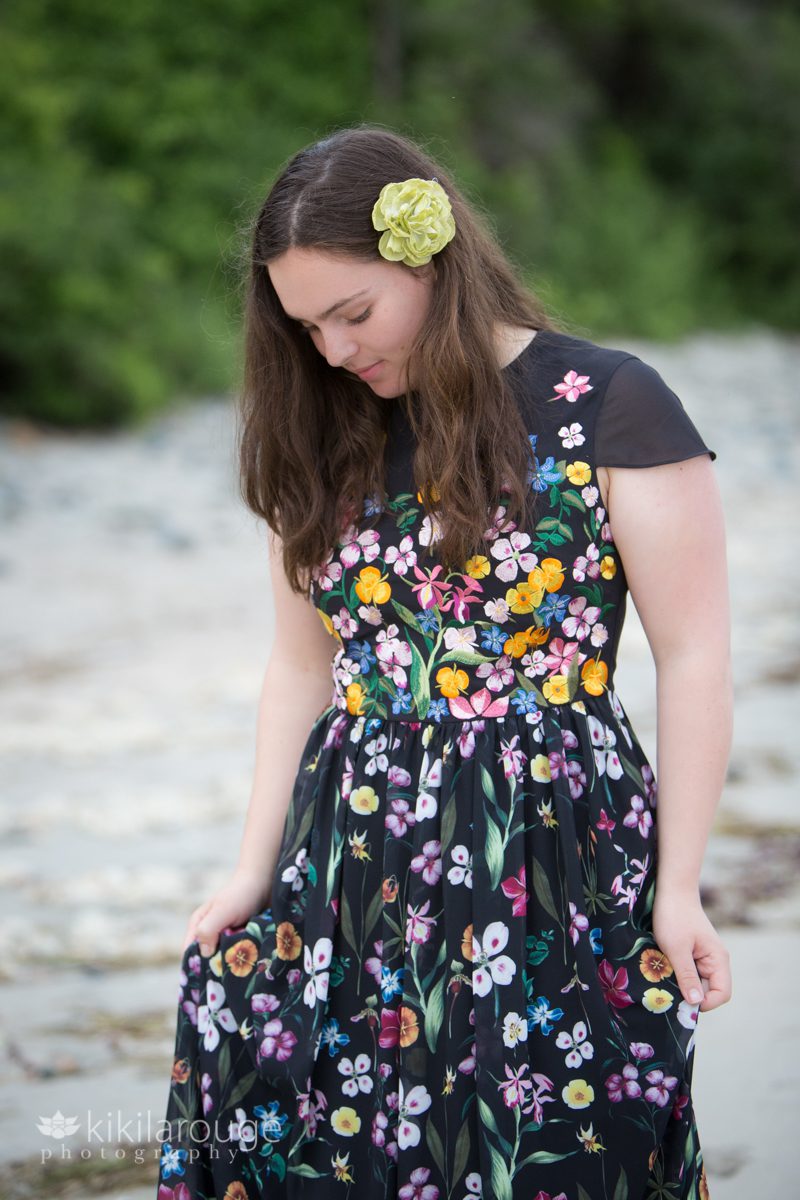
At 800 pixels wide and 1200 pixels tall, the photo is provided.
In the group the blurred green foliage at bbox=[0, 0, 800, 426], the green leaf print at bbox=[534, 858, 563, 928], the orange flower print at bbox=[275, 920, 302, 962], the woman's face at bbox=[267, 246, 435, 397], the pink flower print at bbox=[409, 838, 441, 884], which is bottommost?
the orange flower print at bbox=[275, 920, 302, 962]

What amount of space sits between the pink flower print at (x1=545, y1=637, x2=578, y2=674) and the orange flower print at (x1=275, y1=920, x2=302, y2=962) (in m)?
0.49

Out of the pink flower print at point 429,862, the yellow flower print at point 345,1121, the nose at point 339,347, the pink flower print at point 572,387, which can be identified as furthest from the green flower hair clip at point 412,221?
the yellow flower print at point 345,1121

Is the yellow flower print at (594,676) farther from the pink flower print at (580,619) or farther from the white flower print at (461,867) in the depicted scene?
the white flower print at (461,867)

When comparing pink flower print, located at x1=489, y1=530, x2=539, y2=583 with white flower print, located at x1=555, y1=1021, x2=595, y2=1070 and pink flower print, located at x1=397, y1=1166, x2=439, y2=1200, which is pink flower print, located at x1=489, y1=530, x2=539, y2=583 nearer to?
white flower print, located at x1=555, y1=1021, x2=595, y2=1070

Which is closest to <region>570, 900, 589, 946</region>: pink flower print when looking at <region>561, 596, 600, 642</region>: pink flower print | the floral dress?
the floral dress

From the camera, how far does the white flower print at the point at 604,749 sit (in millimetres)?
1604

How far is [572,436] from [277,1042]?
85cm

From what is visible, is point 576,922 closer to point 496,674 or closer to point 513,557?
point 496,674

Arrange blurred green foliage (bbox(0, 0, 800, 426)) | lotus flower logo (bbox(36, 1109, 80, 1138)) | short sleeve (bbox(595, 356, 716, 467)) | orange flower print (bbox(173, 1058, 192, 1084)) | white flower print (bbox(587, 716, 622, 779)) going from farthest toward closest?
blurred green foliage (bbox(0, 0, 800, 426)) → lotus flower logo (bbox(36, 1109, 80, 1138)) → orange flower print (bbox(173, 1058, 192, 1084)) → white flower print (bbox(587, 716, 622, 779)) → short sleeve (bbox(595, 356, 716, 467))

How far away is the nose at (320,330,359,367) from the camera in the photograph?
1.60 m

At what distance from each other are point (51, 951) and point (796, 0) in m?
27.4

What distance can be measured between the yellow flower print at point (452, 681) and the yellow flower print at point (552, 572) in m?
0.15

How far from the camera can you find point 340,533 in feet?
5.47

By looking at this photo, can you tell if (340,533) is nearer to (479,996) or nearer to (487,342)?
(487,342)
